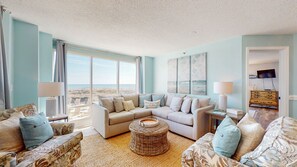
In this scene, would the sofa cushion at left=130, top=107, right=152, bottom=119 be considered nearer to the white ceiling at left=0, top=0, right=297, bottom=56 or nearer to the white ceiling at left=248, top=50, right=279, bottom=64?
the white ceiling at left=0, top=0, right=297, bottom=56

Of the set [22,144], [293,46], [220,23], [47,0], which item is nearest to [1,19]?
[47,0]

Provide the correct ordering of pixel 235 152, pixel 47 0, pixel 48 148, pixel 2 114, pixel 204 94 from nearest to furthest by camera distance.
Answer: pixel 235 152, pixel 48 148, pixel 2 114, pixel 47 0, pixel 204 94

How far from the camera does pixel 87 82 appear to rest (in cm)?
413

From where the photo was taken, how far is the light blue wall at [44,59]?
288 cm

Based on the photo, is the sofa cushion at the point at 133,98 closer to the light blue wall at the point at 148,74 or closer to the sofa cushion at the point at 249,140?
the light blue wall at the point at 148,74

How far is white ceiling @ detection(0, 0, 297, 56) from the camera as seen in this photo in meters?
1.79

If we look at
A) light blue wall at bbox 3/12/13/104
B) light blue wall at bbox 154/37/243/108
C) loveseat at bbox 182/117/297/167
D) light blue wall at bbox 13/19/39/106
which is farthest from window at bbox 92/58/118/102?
loveseat at bbox 182/117/297/167

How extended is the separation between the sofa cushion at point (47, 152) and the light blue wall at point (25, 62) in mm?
1485

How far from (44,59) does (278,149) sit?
409 cm

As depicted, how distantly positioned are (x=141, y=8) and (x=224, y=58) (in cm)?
250

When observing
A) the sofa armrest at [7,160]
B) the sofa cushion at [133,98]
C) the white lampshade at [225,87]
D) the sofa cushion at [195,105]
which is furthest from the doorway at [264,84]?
the sofa armrest at [7,160]

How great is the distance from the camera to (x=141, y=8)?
1.89m

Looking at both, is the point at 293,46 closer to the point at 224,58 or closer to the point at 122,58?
the point at 224,58

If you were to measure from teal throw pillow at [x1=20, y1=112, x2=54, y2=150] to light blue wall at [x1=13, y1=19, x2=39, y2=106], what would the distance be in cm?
125
